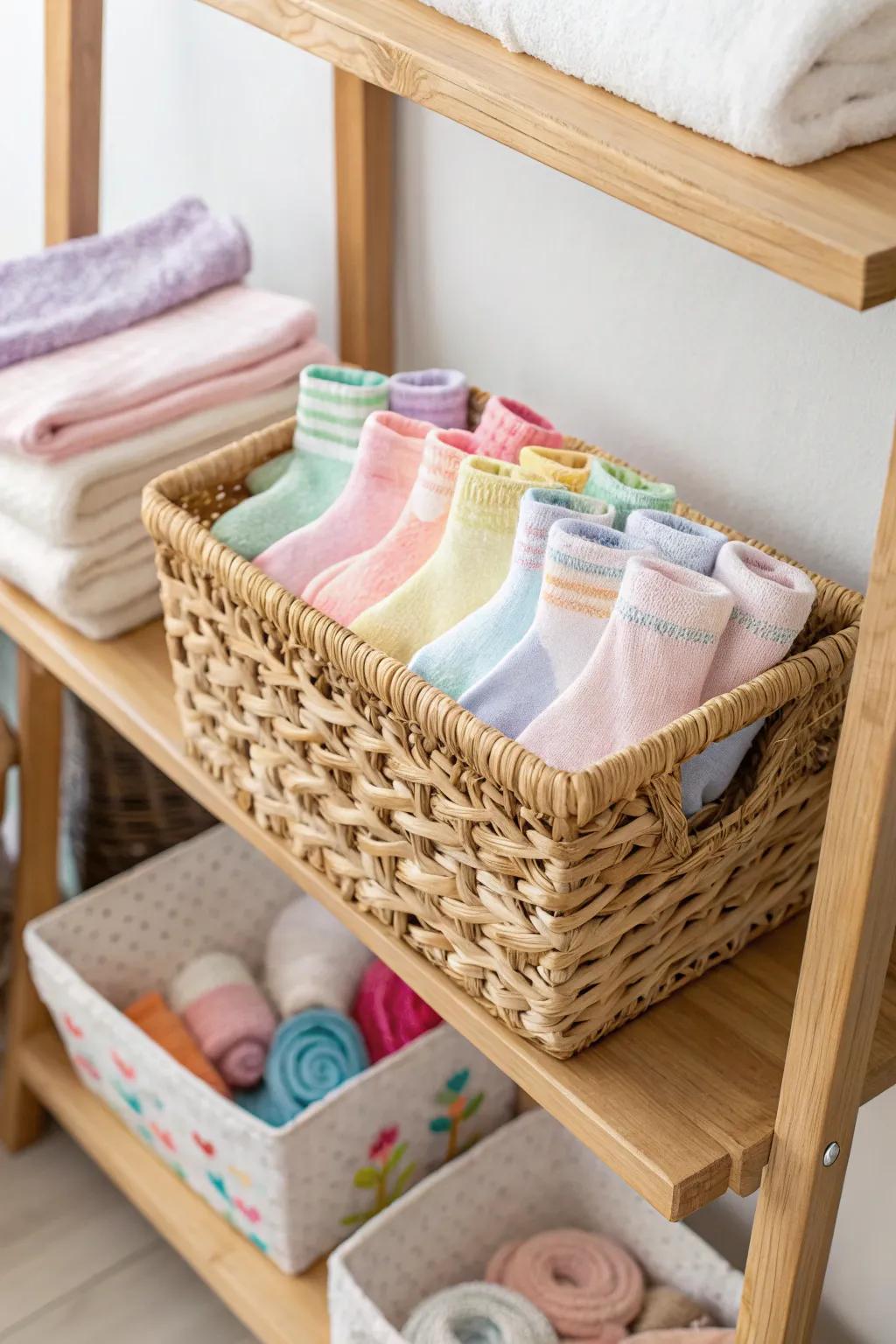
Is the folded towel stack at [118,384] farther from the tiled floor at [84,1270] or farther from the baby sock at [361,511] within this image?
the tiled floor at [84,1270]

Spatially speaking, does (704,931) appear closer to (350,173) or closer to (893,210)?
(893,210)

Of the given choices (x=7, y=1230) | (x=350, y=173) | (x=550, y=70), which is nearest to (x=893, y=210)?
(x=550, y=70)

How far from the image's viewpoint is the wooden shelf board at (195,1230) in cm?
106

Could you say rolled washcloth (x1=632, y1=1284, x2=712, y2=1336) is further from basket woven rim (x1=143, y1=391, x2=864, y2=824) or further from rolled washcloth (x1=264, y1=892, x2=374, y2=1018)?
basket woven rim (x1=143, y1=391, x2=864, y2=824)

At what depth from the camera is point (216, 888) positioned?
1265 mm

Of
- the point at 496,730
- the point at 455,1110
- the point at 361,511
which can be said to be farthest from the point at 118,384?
the point at 455,1110

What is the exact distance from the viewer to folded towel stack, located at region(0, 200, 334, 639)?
96 cm

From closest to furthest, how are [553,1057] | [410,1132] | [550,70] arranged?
[550,70], [553,1057], [410,1132]

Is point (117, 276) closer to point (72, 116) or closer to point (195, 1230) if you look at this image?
point (72, 116)

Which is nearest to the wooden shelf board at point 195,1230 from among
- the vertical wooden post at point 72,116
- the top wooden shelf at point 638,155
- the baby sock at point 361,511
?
the baby sock at point 361,511

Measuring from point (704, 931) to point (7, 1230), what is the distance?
843 mm

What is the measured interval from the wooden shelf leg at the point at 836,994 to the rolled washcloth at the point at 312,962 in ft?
1.70

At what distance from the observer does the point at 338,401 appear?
33.6 inches

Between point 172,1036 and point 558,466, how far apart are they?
626 millimetres
